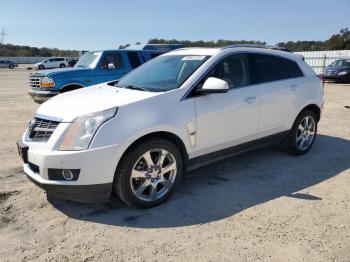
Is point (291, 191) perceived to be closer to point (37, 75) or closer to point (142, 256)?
point (142, 256)

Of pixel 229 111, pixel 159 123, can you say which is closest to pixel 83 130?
pixel 159 123

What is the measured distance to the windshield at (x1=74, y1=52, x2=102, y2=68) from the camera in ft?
33.2

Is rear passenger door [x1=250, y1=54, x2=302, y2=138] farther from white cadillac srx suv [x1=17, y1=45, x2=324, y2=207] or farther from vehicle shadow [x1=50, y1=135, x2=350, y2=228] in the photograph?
vehicle shadow [x1=50, y1=135, x2=350, y2=228]

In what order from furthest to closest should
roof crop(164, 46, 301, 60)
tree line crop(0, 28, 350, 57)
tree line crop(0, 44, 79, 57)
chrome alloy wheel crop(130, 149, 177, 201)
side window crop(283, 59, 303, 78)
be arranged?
tree line crop(0, 44, 79, 57) → tree line crop(0, 28, 350, 57) → side window crop(283, 59, 303, 78) → roof crop(164, 46, 301, 60) → chrome alloy wheel crop(130, 149, 177, 201)

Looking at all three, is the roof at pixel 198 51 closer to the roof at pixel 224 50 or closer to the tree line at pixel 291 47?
the roof at pixel 224 50

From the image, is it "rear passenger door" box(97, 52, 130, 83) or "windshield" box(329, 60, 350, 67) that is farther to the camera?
"windshield" box(329, 60, 350, 67)

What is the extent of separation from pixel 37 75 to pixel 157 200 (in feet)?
24.1

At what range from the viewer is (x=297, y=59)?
231 inches

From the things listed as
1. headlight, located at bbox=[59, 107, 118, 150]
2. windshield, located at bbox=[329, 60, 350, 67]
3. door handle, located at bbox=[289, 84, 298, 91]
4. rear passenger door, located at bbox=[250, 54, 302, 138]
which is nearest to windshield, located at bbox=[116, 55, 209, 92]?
headlight, located at bbox=[59, 107, 118, 150]

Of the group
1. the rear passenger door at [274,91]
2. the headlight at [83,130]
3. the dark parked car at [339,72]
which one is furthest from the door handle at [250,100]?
the dark parked car at [339,72]

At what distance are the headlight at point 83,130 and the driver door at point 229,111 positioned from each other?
1.18 meters

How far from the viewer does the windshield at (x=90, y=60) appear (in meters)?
10.1

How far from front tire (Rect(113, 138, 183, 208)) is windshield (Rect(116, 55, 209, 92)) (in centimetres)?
75

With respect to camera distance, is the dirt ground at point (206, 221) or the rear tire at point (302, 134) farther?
the rear tire at point (302, 134)
